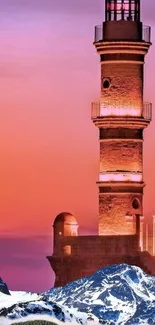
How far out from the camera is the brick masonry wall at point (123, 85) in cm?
8450

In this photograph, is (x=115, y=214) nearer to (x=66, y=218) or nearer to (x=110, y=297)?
(x=66, y=218)

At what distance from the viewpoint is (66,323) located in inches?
1140

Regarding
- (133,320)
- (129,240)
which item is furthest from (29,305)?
(129,240)

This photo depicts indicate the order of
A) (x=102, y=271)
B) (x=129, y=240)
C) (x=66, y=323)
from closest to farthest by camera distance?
(x=66, y=323), (x=102, y=271), (x=129, y=240)

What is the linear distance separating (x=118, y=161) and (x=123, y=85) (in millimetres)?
3353

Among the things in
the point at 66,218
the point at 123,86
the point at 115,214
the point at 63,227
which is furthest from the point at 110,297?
the point at 66,218

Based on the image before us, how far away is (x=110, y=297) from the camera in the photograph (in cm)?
3300

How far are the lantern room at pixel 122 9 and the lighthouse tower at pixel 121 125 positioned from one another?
0.32 metres

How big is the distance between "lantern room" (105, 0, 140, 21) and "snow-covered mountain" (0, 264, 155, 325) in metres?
51.8

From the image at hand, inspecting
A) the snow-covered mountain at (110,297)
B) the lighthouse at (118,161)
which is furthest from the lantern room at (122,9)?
the snow-covered mountain at (110,297)

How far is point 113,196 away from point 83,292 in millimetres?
50525

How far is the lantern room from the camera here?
283 ft

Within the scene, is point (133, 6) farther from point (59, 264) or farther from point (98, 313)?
point (98, 313)

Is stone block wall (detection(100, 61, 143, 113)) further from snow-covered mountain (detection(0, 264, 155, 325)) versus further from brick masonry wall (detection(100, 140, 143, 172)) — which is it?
snow-covered mountain (detection(0, 264, 155, 325))
